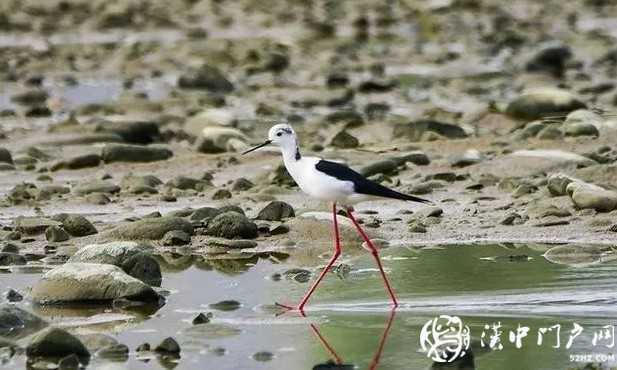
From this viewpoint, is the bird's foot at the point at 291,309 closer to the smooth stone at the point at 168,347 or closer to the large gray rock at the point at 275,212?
the smooth stone at the point at 168,347

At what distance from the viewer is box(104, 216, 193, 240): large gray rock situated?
36.2 ft

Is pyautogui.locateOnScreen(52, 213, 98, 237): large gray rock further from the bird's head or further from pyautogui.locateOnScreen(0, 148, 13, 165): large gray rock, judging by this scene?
pyautogui.locateOnScreen(0, 148, 13, 165): large gray rock

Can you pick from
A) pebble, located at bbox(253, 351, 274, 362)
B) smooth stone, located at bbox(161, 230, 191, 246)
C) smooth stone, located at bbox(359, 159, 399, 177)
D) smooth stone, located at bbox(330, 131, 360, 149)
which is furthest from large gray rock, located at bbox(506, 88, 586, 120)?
pebble, located at bbox(253, 351, 274, 362)

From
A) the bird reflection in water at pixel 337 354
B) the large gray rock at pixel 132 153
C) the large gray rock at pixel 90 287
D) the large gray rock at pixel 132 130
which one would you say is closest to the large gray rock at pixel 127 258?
the large gray rock at pixel 90 287

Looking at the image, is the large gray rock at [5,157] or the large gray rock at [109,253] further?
the large gray rock at [5,157]

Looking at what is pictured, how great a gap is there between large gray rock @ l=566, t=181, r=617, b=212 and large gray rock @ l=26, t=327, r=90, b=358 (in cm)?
495

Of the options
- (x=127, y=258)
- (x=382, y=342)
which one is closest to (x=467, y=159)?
(x=127, y=258)

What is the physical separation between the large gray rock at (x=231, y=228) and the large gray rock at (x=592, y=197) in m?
2.31

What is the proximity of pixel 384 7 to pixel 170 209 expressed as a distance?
23515 mm

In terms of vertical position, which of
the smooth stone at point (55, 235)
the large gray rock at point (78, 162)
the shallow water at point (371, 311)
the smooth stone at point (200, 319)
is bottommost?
the shallow water at point (371, 311)

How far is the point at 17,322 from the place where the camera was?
8.12 metres

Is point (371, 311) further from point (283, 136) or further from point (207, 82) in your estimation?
point (207, 82)

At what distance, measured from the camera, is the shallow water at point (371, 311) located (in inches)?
289

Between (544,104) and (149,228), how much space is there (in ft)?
22.7
